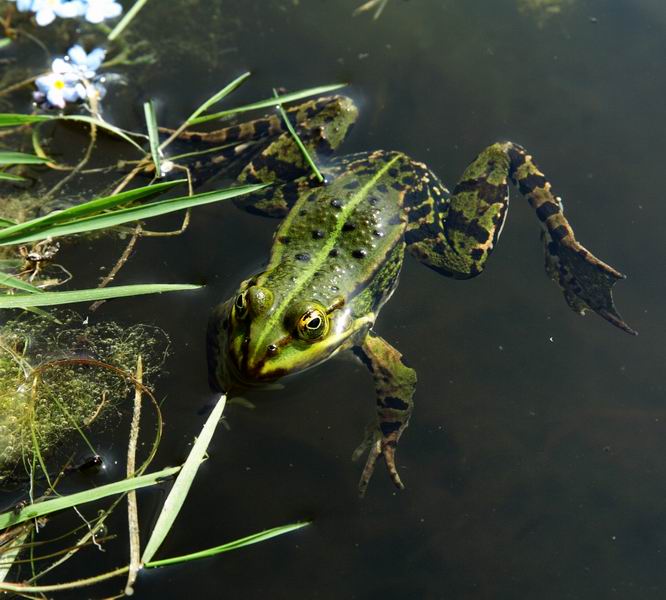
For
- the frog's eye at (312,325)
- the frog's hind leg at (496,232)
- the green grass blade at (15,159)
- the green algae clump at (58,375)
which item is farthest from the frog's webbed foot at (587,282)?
the green grass blade at (15,159)

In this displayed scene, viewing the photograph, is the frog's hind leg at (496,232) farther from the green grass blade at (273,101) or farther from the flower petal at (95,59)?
the flower petal at (95,59)

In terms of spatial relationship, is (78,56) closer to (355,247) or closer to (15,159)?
(15,159)

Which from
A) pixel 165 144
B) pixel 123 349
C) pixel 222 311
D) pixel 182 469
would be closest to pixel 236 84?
pixel 165 144

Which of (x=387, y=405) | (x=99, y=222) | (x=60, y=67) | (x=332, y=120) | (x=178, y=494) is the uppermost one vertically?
(x=60, y=67)

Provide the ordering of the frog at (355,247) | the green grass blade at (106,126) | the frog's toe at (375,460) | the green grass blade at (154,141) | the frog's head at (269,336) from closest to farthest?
the frog's head at (269,336) → the frog at (355,247) → the frog's toe at (375,460) → the green grass blade at (154,141) → the green grass blade at (106,126)

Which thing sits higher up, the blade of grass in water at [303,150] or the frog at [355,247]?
the blade of grass in water at [303,150]

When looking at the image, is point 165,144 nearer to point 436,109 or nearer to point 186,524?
point 436,109

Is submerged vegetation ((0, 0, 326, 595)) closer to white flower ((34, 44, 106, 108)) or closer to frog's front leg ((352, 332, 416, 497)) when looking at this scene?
white flower ((34, 44, 106, 108))

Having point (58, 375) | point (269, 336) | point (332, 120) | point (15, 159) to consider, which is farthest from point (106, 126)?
point (269, 336)
